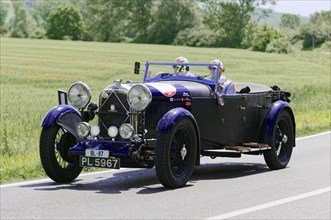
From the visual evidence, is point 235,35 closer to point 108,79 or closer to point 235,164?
point 108,79

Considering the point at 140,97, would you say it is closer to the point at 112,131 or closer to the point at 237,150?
the point at 112,131

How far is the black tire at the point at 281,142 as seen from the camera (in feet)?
38.3

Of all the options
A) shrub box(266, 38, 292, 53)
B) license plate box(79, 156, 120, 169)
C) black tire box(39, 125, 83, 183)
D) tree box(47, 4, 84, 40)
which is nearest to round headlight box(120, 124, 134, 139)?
license plate box(79, 156, 120, 169)

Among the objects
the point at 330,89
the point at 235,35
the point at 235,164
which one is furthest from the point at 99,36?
the point at 235,164

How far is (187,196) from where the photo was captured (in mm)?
9164

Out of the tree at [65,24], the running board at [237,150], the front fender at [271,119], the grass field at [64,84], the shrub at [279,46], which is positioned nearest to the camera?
the running board at [237,150]

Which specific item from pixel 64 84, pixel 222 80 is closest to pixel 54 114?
pixel 222 80

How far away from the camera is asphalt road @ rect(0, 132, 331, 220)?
26.4 ft

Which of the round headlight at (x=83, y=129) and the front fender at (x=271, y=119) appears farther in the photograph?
the front fender at (x=271, y=119)

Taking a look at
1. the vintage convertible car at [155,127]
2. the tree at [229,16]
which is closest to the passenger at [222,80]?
the vintage convertible car at [155,127]

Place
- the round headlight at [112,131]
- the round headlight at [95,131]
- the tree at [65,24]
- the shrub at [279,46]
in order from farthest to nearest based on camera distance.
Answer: the tree at [65,24], the shrub at [279,46], the round headlight at [95,131], the round headlight at [112,131]

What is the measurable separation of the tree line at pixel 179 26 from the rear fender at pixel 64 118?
79.7 meters

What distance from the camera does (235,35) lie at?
373 ft

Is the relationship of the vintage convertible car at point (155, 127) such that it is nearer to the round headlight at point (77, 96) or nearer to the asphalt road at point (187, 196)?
the round headlight at point (77, 96)
